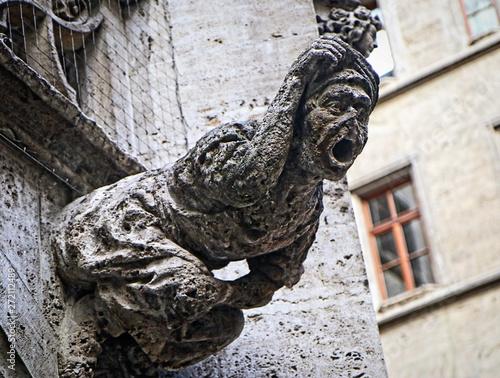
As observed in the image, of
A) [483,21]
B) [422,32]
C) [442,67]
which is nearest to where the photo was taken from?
[483,21]

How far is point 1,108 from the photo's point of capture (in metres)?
3.42

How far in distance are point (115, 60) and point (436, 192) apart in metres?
9.26

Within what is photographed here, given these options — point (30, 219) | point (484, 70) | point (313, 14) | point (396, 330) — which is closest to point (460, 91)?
point (484, 70)

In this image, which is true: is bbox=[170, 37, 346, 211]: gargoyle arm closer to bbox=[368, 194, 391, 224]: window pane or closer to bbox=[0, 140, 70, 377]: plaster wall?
bbox=[0, 140, 70, 377]: plaster wall

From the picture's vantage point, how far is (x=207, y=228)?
3.36 meters

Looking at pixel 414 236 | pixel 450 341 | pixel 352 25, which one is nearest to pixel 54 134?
pixel 352 25

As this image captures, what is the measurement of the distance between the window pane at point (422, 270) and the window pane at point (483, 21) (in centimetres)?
256

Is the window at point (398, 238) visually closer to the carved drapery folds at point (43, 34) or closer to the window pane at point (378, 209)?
the window pane at point (378, 209)

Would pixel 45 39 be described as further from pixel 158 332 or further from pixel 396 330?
pixel 396 330

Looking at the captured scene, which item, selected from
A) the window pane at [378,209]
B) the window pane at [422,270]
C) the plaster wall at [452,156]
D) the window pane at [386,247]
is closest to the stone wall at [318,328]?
the plaster wall at [452,156]

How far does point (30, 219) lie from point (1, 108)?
0.32m

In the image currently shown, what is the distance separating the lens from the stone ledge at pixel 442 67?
44.4 ft

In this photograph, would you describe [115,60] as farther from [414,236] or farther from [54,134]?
[414,236]

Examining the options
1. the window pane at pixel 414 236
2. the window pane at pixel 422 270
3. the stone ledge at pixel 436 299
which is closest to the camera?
the stone ledge at pixel 436 299
